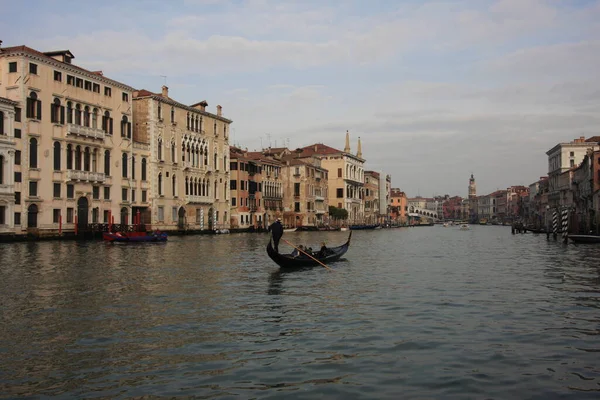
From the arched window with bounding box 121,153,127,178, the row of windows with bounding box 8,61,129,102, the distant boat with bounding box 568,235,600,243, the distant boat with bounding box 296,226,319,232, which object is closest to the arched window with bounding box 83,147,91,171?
the arched window with bounding box 121,153,127,178

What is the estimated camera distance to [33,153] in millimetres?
35188

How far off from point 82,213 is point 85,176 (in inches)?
98.0

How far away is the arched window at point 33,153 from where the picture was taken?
34969 mm

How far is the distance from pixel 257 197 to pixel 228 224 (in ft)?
22.4

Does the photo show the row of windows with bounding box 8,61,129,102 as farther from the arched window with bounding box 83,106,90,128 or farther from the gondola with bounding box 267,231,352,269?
the gondola with bounding box 267,231,352,269

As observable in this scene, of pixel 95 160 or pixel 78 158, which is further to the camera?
pixel 95 160

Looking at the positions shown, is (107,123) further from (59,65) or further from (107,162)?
(59,65)

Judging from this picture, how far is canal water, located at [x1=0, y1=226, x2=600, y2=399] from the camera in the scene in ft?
20.1

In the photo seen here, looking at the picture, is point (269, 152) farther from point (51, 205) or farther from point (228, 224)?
point (51, 205)

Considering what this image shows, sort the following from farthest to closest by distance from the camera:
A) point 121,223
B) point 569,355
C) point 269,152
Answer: point 269,152 < point 121,223 < point 569,355

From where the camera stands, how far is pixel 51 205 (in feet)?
119

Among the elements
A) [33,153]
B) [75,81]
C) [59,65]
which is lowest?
[33,153]

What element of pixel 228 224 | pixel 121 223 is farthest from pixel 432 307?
pixel 228 224

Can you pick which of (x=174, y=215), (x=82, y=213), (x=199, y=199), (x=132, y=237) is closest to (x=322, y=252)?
(x=132, y=237)
